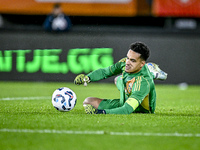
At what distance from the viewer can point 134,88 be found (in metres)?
6.46

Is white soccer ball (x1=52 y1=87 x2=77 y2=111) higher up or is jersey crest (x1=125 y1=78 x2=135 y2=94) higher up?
jersey crest (x1=125 y1=78 x2=135 y2=94)

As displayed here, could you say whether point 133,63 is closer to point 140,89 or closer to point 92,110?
point 140,89

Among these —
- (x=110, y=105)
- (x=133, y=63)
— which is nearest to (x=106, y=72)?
(x=110, y=105)

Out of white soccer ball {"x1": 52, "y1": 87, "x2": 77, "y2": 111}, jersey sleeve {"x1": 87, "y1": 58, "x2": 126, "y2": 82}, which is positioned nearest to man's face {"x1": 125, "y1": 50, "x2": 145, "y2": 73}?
jersey sleeve {"x1": 87, "y1": 58, "x2": 126, "y2": 82}

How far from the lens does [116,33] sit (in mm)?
14172

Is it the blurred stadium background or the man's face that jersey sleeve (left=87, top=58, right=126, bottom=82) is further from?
the blurred stadium background

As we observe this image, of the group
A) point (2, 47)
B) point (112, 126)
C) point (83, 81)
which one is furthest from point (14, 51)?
point (112, 126)

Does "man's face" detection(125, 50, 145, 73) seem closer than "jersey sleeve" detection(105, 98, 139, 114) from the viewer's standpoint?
No

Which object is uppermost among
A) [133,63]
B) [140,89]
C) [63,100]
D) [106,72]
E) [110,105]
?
[133,63]

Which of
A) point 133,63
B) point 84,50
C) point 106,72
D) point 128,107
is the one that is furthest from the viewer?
point 84,50

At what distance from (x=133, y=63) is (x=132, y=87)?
0.34 metres

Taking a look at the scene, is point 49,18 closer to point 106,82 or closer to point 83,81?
point 106,82

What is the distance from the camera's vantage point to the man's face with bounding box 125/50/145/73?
6.56m

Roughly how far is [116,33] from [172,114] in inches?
292
